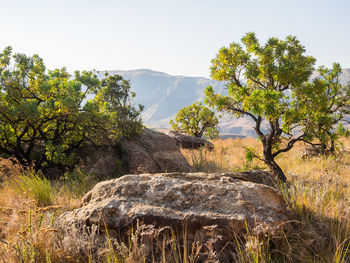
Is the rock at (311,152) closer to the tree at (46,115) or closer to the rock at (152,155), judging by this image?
the rock at (152,155)

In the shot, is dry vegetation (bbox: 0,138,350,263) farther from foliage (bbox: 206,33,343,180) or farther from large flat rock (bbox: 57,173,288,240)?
foliage (bbox: 206,33,343,180)

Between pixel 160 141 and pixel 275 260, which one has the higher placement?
pixel 160 141

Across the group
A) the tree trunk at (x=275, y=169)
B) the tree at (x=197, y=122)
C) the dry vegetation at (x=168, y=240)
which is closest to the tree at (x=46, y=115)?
the dry vegetation at (x=168, y=240)

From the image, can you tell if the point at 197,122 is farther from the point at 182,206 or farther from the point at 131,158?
the point at 182,206

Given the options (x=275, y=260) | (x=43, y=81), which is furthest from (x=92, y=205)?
(x=43, y=81)

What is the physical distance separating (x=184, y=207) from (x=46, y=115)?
5.37m

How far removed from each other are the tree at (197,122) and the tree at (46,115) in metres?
10.9

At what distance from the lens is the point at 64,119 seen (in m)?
6.96

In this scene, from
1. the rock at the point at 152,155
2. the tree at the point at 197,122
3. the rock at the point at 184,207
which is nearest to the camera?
the rock at the point at 184,207

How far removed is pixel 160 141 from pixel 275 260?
19.8 ft

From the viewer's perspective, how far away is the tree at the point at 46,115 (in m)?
6.43

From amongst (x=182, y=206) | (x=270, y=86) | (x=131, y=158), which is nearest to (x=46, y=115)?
(x=131, y=158)

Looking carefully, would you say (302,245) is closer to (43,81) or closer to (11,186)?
(11,186)

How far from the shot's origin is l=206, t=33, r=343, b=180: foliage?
247 inches
